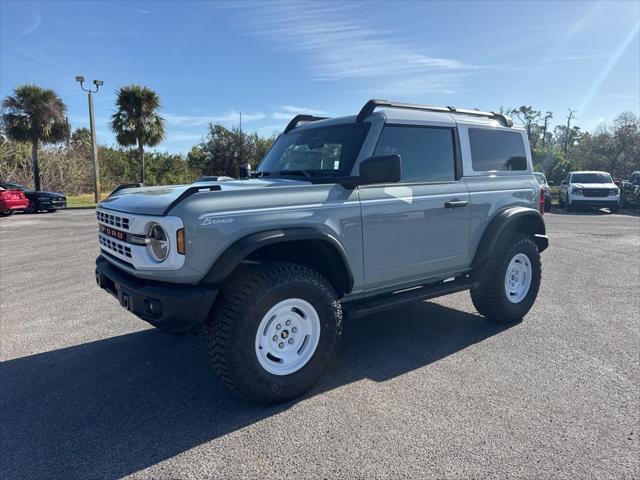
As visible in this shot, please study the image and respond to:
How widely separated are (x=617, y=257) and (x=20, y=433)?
10.0m

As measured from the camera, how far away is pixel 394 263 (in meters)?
3.97

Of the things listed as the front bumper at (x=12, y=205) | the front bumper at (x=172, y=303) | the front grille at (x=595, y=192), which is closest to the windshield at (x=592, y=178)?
the front grille at (x=595, y=192)

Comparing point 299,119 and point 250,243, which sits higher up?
point 299,119

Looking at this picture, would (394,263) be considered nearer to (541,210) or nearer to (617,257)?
(541,210)

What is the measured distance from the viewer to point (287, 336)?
136 inches

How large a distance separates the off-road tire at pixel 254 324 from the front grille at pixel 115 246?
0.78m

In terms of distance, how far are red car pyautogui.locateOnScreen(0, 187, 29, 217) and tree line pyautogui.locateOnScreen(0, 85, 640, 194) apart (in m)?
7.00

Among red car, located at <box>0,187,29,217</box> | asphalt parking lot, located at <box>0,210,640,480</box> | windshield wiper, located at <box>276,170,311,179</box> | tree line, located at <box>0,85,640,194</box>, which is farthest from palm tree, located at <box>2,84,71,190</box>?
windshield wiper, located at <box>276,170,311,179</box>

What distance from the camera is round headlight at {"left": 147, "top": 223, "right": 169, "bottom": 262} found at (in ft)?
9.86

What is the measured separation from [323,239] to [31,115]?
26.8 m

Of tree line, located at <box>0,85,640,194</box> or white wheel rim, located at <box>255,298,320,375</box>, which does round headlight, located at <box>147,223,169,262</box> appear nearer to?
white wheel rim, located at <box>255,298,320,375</box>

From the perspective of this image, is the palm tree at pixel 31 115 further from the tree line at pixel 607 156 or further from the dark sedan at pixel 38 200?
the tree line at pixel 607 156

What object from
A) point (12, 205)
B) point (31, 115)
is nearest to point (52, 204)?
point (12, 205)

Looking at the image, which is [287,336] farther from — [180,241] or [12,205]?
[12,205]
